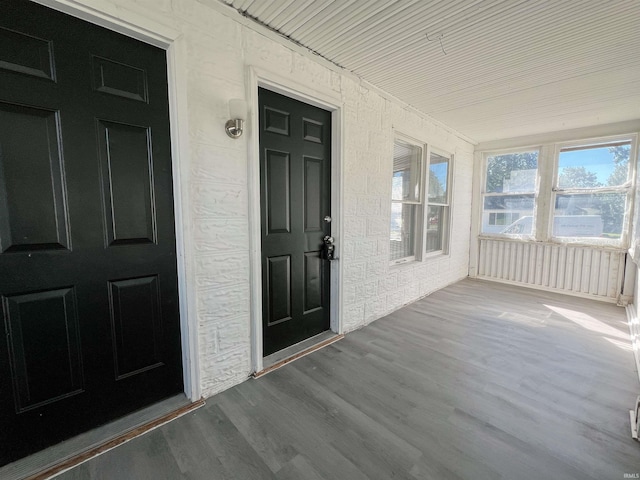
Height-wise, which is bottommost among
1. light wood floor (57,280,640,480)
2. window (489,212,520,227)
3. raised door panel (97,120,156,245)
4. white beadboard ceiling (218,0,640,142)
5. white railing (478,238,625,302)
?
light wood floor (57,280,640,480)

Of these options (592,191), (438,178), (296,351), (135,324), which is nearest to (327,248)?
(296,351)

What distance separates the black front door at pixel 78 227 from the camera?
1.22 metres

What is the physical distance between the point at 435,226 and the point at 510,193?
1.64 metres

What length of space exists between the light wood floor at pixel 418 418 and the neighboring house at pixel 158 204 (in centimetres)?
33

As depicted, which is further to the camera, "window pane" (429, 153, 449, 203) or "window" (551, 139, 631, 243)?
"window pane" (429, 153, 449, 203)

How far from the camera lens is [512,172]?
467 centimetres

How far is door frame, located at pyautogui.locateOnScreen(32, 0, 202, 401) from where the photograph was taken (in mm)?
1345

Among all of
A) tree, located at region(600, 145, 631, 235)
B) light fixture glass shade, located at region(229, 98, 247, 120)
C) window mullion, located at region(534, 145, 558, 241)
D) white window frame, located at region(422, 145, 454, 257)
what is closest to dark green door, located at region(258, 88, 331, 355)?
light fixture glass shade, located at region(229, 98, 247, 120)

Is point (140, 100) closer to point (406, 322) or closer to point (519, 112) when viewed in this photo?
point (406, 322)

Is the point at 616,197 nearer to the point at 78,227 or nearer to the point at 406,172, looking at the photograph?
the point at 406,172

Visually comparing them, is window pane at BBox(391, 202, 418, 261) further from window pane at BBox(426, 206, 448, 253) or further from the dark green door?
the dark green door

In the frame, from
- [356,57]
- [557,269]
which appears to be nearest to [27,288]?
[356,57]

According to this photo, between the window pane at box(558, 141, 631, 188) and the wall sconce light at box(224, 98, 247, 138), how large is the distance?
16.2ft

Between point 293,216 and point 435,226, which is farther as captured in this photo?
point 435,226
